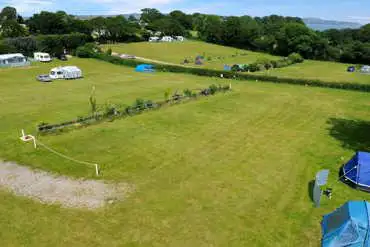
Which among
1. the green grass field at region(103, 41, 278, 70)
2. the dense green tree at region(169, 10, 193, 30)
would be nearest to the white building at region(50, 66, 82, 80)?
the green grass field at region(103, 41, 278, 70)

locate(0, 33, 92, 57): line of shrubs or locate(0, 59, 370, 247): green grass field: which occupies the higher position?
locate(0, 33, 92, 57): line of shrubs

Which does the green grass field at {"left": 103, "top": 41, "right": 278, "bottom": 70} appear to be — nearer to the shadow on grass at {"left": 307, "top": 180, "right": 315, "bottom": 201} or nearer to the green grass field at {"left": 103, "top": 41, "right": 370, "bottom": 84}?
the green grass field at {"left": 103, "top": 41, "right": 370, "bottom": 84}

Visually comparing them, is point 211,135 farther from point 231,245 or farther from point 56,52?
point 56,52

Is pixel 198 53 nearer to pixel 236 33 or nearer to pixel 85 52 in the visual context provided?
pixel 236 33

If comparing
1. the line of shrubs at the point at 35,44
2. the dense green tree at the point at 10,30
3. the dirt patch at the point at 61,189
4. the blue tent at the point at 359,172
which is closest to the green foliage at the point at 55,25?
the dense green tree at the point at 10,30

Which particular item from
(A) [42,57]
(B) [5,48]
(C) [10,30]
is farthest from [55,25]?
(A) [42,57]

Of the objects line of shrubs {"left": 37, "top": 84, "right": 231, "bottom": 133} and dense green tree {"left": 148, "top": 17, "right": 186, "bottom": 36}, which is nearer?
line of shrubs {"left": 37, "top": 84, "right": 231, "bottom": 133}
